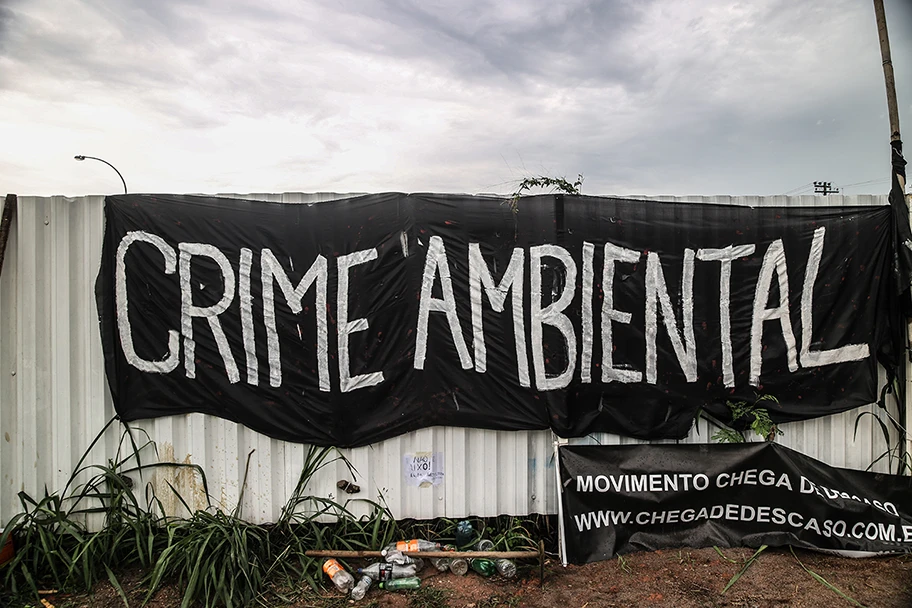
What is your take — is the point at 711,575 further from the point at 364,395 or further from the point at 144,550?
the point at 144,550

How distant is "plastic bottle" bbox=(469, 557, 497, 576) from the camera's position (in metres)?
2.98

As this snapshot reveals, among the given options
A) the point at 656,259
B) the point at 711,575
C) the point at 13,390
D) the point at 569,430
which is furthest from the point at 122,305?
the point at 711,575

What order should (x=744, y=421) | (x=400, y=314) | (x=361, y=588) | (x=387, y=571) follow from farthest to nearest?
(x=744, y=421)
(x=400, y=314)
(x=387, y=571)
(x=361, y=588)

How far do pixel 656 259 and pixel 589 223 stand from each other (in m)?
0.53

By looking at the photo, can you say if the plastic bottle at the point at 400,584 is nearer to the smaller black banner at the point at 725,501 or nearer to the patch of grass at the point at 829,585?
the smaller black banner at the point at 725,501

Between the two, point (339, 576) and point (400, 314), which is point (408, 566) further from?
point (400, 314)

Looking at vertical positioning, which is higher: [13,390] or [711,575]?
[13,390]

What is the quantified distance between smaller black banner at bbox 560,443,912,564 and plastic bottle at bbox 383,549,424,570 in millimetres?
1090

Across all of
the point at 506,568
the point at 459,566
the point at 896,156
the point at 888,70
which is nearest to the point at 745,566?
the point at 506,568

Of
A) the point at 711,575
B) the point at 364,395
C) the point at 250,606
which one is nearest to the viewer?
the point at 250,606

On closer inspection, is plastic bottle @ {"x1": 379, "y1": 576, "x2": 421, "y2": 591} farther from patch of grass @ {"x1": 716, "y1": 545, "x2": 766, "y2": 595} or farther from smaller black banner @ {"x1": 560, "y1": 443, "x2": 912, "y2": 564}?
patch of grass @ {"x1": 716, "y1": 545, "x2": 766, "y2": 595}

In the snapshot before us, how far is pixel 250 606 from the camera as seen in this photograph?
2.74 m

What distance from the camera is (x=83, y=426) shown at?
334 cm

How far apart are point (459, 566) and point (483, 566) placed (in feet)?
0.48
